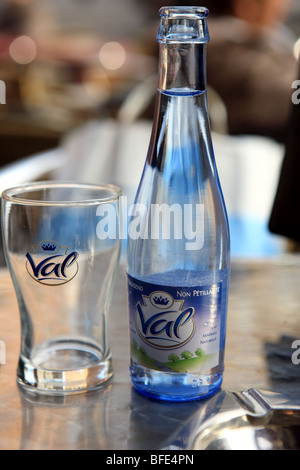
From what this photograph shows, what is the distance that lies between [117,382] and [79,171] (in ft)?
4.20

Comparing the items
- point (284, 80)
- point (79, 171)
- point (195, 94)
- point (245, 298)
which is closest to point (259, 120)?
point (284, 80)

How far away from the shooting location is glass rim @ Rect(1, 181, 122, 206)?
41 cm

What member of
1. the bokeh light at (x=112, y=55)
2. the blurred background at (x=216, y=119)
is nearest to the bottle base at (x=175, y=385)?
the blurred background at (x=216, y=119)

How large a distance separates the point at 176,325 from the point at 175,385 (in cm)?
5

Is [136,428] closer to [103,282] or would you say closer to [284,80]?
[103,282]

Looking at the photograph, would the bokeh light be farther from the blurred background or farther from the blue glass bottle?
Answer: the blue glass bottle

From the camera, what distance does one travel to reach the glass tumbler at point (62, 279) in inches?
16.3

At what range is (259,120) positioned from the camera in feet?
6.81

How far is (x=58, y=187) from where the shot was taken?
1.57 feet

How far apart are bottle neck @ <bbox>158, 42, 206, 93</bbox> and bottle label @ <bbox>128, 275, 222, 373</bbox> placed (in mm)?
132
